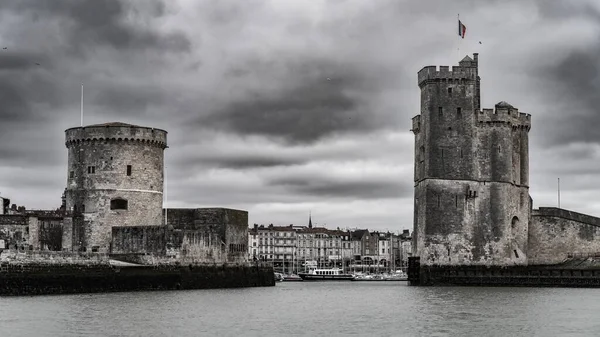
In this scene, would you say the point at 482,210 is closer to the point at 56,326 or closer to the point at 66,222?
the point at 66,222

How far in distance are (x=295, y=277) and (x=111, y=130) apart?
53.7 metres

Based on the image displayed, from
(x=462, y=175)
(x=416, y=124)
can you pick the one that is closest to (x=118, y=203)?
(x=416, y=124)

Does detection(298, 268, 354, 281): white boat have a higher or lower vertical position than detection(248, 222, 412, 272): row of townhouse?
lower

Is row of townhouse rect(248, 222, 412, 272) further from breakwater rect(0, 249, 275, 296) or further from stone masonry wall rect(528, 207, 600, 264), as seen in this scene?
breakwater rect(0, 249, 275, 296)

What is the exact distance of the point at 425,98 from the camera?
6041 centimetres

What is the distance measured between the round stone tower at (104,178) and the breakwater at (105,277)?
4.94 m

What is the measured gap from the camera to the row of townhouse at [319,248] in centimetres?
12744

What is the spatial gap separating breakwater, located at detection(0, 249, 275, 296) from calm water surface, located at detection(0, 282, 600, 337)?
1.03 m

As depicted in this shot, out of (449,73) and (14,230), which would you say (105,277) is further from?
(449,73)

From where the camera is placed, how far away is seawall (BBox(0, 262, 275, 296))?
40.2m

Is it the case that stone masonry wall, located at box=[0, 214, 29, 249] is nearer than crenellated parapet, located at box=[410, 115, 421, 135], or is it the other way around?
stone masonry wall, located at box=[0, 214, 29, 249]

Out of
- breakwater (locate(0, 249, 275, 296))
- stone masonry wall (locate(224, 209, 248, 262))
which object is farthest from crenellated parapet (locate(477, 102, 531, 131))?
breakwater (locate(0, 249, 275, 296))

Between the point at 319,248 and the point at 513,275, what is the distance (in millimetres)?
73717

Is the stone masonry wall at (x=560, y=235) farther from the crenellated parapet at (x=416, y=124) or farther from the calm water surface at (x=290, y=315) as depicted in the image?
the calm water surface at (x=290, y=315)
